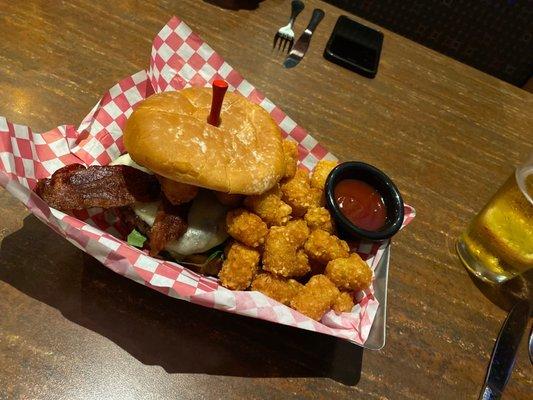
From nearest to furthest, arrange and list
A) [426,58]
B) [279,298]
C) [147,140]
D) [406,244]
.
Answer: [147,140]
[279,298]
[406,244]
[426,58]

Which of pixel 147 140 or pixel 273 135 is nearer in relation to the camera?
pixel 147 140

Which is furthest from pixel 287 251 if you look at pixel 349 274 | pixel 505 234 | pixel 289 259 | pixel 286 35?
pixel 286 35

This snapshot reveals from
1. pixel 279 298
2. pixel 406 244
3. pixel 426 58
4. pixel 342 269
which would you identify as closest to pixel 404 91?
pixel 426 58

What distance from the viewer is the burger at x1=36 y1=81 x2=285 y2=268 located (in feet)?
5.15

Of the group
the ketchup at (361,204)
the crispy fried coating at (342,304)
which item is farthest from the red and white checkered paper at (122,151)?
the ketchup at (361,204)

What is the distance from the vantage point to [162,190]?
5.67 ft

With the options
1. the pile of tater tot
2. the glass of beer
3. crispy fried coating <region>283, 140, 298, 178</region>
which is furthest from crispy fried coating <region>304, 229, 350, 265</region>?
the glass of beer

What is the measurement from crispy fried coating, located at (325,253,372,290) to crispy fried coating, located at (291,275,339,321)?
1.4 inches

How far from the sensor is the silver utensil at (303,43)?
3.01m

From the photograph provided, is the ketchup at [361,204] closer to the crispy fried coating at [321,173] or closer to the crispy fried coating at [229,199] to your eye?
the crispy fried coating at [321,173]

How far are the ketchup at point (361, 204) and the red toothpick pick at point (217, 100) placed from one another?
2.08ft

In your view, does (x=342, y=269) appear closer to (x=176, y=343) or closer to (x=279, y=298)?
Answer: (x=279, y=298)

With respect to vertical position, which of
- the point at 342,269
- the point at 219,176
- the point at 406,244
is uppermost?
the point at 219,176

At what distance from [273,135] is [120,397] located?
118 cm
